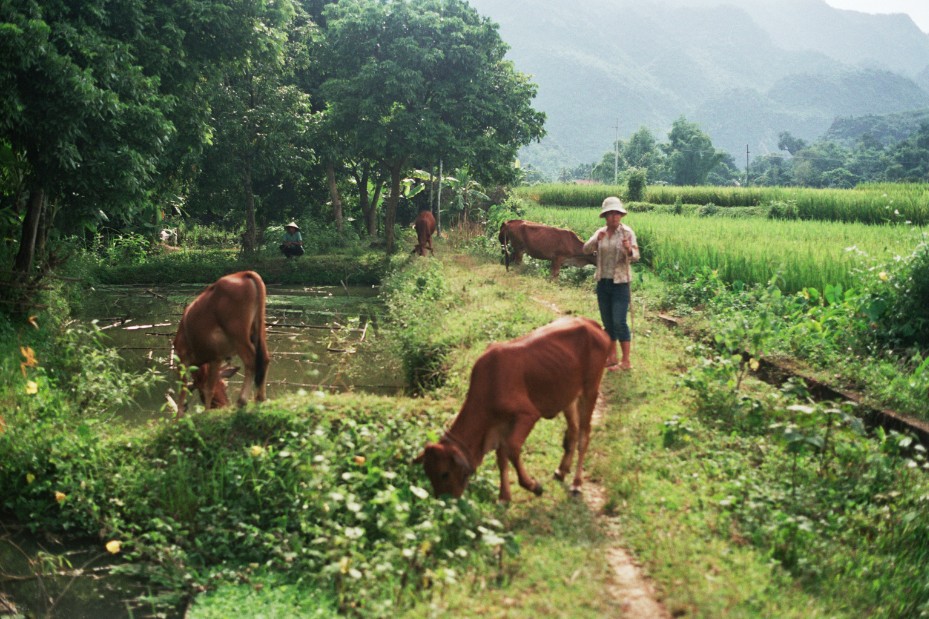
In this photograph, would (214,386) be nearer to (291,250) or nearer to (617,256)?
(617,256)

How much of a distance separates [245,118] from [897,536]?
21.2m

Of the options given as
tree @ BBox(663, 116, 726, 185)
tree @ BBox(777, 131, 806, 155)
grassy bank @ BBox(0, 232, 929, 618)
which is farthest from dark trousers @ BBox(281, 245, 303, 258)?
tree @ BBox(777, 131, 806, 155)

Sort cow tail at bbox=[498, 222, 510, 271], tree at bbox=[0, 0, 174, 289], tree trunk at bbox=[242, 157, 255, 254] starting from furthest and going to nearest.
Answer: tree trunk at bbox=[242, 157, 255, 254]
cow tail at bbox=[498, 222, 510, 271]
tree at bbox=[0, 0, 174, 289]

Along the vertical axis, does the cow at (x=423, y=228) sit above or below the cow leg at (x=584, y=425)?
above

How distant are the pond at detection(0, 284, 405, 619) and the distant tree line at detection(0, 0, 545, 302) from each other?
6.09ft

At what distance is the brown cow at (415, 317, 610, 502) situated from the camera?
5277mm

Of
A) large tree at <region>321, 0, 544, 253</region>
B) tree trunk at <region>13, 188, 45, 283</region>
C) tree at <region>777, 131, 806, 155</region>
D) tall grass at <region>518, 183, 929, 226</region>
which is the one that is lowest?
tree trunk at <region>13, 188, 45, 283</region>

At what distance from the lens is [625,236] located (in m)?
8.82

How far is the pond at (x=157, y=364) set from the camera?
5430 millimetres

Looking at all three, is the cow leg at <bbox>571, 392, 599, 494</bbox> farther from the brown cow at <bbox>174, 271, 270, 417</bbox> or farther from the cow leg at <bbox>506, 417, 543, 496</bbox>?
the brown cow at <bbox>174, 271, 270, 417</bbox>

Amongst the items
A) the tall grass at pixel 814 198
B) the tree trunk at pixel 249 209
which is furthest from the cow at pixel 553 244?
the tree trunk at pixel 249 209

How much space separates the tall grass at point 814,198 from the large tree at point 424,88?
10051 millimetres

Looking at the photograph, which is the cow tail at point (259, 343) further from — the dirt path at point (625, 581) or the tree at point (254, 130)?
the tree at point (254, 130)

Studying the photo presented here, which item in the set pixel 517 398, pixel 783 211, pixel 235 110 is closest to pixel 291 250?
pixel 235 110
